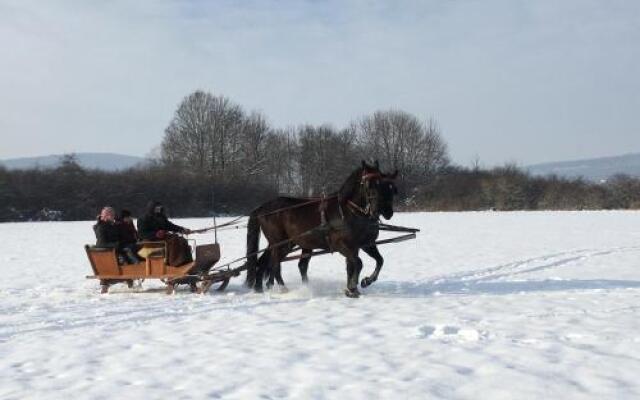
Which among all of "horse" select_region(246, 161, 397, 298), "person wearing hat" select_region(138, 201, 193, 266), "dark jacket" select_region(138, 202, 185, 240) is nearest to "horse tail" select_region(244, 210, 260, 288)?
"horse" select_region(246, 161, 397, 298)

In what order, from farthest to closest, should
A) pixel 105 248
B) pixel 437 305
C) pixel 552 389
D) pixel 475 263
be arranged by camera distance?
pixel 475 263 → pixel 105 248 → pixel 437 305 → pixel 552 389

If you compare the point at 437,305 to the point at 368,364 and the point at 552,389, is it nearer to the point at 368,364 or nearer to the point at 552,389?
the point at 368,364

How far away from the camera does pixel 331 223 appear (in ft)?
30.6

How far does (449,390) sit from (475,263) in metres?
10.0

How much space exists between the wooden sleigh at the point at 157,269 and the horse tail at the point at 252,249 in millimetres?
415

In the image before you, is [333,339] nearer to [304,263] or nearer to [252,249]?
[304,263]

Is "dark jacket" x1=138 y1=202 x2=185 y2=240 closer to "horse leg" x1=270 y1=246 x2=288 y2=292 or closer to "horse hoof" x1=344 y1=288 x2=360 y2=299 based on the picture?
"horse leg" x1=270 y1=246 x2=288 y2=292

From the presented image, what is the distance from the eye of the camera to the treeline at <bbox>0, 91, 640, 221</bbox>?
43594 millimetres

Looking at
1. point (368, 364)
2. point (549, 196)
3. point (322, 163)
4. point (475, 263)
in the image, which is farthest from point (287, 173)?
point (368, 364)

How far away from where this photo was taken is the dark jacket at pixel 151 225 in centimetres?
995

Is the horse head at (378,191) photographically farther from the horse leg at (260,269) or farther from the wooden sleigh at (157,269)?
the wooden sleigh at (157,269)

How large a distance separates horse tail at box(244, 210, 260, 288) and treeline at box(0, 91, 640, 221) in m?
29.2

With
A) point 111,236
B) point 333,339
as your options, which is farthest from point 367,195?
point 111,236

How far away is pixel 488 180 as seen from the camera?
176 ft
